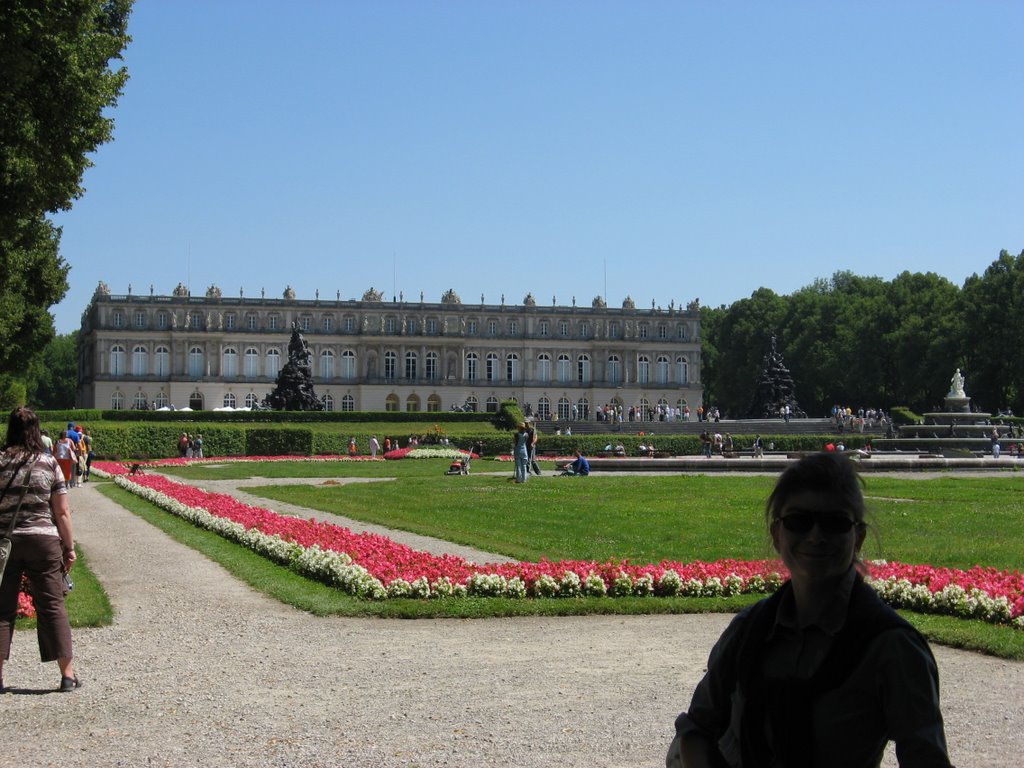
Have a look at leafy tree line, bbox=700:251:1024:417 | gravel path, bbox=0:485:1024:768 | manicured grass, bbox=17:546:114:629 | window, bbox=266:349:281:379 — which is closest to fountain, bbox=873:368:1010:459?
leafy tree line, bbox=700:251:1024:417

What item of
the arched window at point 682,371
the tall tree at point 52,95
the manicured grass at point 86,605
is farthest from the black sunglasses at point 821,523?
the arched window at point 682,371

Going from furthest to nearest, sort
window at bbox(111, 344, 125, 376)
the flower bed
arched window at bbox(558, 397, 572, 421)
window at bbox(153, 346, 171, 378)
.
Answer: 1. arched window at bbox(558, 397, 572, 421)
2. window at bbox(153, 346, 171, 378)
3. window at bbox(111, 344, 125, 376)
4. the flower bed

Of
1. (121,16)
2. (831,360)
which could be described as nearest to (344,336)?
(831,360)

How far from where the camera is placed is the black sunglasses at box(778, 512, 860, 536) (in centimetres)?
262

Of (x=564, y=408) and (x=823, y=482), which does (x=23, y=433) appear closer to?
(x=823, y=482)

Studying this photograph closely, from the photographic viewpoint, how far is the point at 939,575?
9.09m

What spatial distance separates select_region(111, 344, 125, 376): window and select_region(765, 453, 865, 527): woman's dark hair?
85.2 metres

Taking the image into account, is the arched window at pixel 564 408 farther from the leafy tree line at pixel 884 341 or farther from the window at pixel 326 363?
the window at pixel 326 363

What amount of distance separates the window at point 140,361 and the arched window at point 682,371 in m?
39.0

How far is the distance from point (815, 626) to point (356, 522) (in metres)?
13.8

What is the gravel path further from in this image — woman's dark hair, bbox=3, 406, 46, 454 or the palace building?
the palace building

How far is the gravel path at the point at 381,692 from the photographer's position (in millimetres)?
5074

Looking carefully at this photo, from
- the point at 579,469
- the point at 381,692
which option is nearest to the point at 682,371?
the point at 579,469

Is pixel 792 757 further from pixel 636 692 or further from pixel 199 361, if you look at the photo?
pixel 199 361
